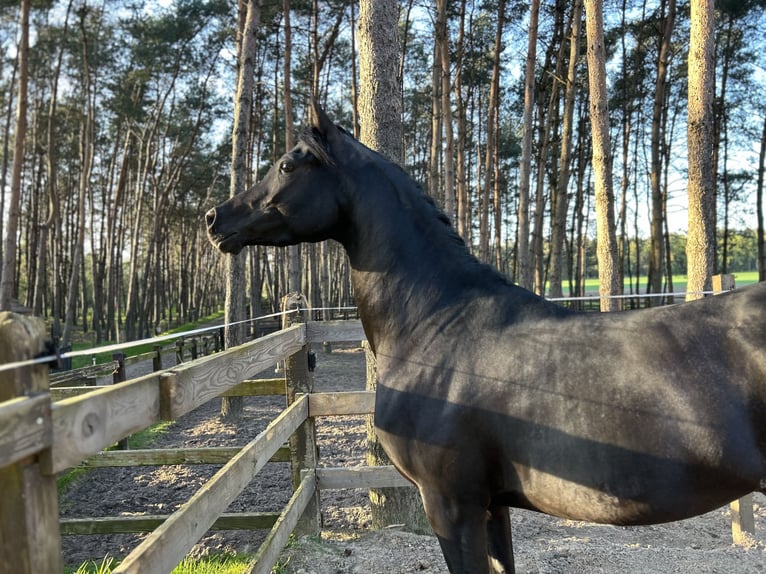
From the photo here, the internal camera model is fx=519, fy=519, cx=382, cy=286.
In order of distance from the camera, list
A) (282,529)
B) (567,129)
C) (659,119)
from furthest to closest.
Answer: (659,119) < (567,129) < (282,529)

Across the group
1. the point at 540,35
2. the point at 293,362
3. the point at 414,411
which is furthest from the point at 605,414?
the point at 540,35

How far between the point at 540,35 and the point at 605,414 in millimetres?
17664

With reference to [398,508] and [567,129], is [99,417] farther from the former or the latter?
[567,129]

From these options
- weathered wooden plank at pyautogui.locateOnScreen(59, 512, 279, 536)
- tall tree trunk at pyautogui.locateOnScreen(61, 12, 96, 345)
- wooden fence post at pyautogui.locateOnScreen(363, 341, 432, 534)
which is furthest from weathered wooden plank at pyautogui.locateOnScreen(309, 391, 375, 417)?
tall tree trunk at pyautogui.locateOnScreen(61, 12, 96, 345)

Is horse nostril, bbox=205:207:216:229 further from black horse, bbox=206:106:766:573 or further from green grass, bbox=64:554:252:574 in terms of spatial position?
green grass, bbox=64:554:252:574

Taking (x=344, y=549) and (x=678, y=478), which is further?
(x=344, y=549)

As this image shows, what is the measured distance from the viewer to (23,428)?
45.2 inches

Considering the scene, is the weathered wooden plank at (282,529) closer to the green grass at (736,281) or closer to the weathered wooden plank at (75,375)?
the weathered wooden plank at (75,375)

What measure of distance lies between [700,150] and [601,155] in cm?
153

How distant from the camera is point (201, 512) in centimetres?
223

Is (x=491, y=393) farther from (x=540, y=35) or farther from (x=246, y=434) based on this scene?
(x=540, y=35)

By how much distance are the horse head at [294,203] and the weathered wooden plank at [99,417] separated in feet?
3.54

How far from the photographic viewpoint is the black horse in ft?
6.19

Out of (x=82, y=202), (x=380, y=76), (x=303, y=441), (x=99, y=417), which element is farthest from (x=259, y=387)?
(x=82, y=202)
